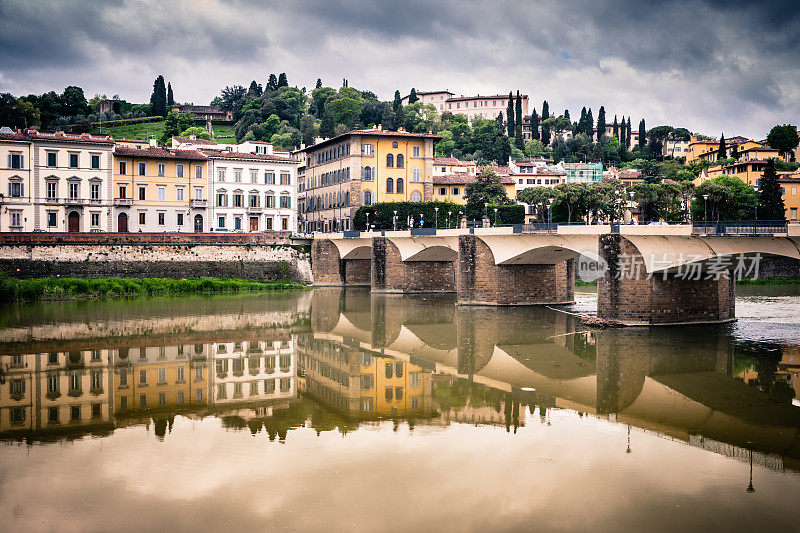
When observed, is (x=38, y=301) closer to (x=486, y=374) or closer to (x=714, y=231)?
(x=486, y=374)

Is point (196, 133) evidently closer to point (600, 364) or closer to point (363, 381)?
point (363, 381)

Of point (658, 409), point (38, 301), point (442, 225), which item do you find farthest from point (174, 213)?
point (658, 409)

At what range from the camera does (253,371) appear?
24.7 m

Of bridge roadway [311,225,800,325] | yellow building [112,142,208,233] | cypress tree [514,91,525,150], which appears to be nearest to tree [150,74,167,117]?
cypress tree [514,91,525,150]

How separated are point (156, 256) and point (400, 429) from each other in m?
42.4

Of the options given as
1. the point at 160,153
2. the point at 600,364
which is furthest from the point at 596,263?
the point at 160,153

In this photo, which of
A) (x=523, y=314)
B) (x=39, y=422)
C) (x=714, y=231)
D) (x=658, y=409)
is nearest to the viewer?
(x=39, y=422)

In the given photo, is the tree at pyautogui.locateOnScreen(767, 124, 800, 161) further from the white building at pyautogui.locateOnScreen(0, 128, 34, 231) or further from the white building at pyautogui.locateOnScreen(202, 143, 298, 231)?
the white building at pyautogui.locateOnScreen(0, 128, 34, 231)

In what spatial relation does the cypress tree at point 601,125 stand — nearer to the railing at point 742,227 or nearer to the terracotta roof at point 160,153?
the terracotta roof at point 160,153

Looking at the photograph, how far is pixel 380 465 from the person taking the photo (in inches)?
585

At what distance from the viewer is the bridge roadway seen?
30.8 meters

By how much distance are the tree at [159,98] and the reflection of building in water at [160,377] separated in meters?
118

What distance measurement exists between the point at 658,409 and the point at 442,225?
157 ft

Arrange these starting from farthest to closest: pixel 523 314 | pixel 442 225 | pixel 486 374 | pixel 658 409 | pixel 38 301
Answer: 1. pixel 442 225
2. pixel 38 301
3. pixel 523 314
4. pixel 486 374
5. pixel 658 409
